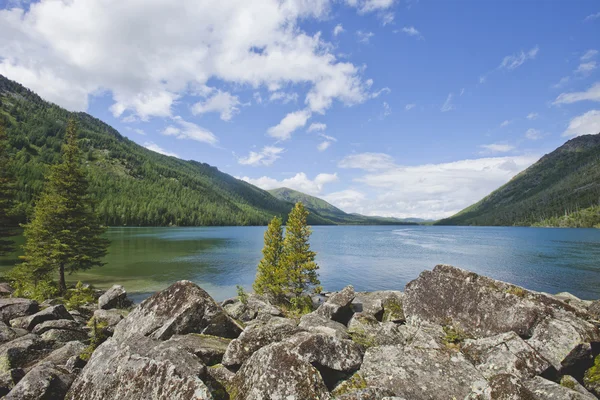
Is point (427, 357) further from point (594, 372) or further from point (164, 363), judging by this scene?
point (164, 363)

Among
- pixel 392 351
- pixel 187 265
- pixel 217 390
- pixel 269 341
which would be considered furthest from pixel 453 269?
pixel 187 265

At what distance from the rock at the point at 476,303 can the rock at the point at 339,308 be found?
208 inches

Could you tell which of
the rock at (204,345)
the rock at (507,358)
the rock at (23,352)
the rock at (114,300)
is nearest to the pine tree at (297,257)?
the rock at (114,300)

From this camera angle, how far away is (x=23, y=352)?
34.1 feet

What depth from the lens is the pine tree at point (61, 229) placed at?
31.9 m

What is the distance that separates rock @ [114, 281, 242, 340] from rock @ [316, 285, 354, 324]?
8185 mm

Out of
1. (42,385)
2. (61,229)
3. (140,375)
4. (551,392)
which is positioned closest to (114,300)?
(61,229)

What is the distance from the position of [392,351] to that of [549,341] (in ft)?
17.5

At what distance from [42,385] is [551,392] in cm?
1255

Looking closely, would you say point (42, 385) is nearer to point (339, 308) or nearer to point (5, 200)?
point (339, 308)

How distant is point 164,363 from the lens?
691cm

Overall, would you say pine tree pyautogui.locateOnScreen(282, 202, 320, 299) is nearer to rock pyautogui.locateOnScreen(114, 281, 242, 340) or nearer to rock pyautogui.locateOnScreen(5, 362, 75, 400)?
rock pyautogui.locateOnScreen(114, 281, 242, 340)

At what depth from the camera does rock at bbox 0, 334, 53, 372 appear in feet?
31.7

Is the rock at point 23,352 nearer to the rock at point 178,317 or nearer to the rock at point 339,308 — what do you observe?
the rock at point 178,317
